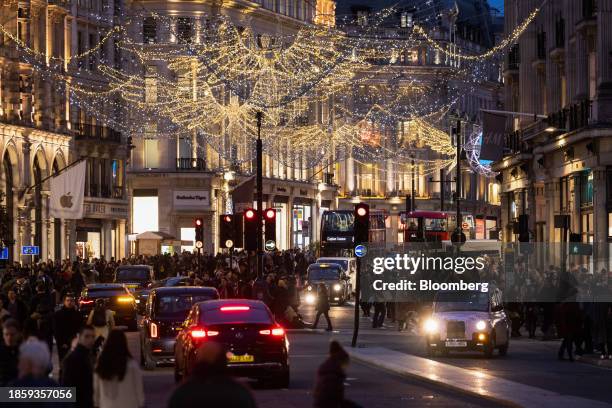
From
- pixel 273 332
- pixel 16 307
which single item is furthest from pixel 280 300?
pixel 273 332

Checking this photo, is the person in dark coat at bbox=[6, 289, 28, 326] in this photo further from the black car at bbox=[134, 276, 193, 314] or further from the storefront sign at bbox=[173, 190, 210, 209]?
the storefront sign at bbox=[173, 190, 210, 209]

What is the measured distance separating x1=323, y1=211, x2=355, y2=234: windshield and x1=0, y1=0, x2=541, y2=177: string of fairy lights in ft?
13.6

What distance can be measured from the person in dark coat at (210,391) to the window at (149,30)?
305 feet

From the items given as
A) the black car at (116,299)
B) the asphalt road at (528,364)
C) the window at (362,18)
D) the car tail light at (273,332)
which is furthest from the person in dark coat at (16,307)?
A: the window at (362,18)

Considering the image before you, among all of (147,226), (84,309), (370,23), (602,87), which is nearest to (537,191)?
(602,87)

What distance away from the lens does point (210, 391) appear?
1094 cm

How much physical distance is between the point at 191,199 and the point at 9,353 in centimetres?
8759

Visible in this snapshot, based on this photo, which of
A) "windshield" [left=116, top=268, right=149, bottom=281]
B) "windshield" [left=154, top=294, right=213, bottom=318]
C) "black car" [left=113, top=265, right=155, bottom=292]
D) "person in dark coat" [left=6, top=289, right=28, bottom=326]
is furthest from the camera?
"windshield" [left=116, top=268, right=149, bottom=281]

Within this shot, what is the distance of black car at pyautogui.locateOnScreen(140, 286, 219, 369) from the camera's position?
29781 mm

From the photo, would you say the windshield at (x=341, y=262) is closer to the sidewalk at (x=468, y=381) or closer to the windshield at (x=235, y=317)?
the sidewalk at (x=468, y=381)

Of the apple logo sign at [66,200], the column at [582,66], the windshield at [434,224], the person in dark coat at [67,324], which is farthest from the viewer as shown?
the windshield at [434,224]

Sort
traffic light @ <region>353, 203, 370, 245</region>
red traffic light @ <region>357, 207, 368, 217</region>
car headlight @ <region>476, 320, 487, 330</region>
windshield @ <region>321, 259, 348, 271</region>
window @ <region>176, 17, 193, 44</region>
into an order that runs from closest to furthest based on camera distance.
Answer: car headlight @ <region>476, 320, 487, 330</region>, traffic light @ <region>353, 203, 370, 245</region>, red traffic light @ <region>357, 207, 368, 217</region>, windshield @ <region>321, 259, 348, 271</region>, window @ <region>176, 17, 193, 44</region>

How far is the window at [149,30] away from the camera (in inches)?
4065

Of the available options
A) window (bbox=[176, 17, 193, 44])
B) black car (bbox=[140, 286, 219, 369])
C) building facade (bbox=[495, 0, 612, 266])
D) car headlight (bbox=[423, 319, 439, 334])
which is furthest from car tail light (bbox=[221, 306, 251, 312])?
window (bbox=[176, 17, 193, 44])
